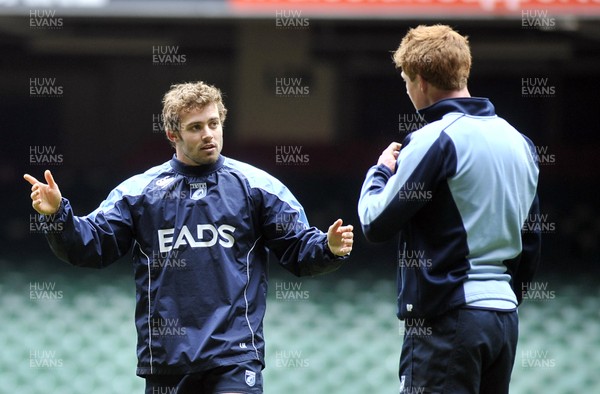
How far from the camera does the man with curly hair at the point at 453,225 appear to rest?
8.89 ft

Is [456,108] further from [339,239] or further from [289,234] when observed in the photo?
[289,234]

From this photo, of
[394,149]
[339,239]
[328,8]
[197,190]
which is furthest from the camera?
[328,8]

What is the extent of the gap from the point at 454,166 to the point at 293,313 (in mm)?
3435

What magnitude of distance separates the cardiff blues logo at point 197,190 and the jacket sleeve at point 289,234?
0.55 ft

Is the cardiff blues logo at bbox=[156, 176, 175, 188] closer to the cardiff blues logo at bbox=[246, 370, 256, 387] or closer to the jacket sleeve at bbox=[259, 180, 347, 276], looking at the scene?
the jacket sleeve at bbox=[259, 180, 347, 276]

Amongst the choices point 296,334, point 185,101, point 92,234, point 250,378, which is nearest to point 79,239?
point 92,234

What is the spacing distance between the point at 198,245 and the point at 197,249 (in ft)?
0.04

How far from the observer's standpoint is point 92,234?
313 centimetres

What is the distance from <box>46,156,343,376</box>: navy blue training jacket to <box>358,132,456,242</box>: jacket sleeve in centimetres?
39

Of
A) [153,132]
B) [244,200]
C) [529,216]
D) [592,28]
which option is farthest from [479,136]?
[153,132]

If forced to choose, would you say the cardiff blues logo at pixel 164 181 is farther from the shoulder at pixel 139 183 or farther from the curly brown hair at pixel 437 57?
the curly brown hair at pixel 437 57

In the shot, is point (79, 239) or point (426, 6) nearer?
point (79, 239)

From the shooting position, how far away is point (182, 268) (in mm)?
3104

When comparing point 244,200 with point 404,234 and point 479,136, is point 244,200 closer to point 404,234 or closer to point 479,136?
point 404,234
